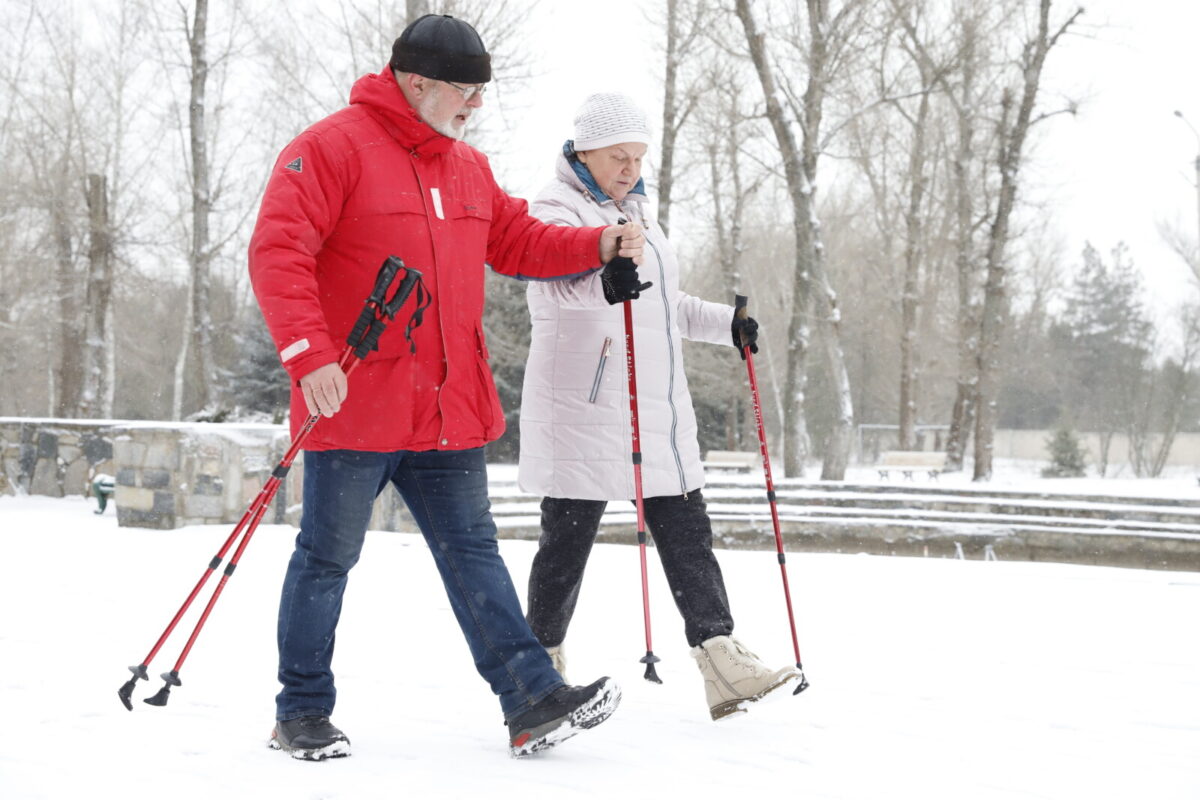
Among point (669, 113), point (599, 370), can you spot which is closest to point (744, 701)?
point (599, 370)

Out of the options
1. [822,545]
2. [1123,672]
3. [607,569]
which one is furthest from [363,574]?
[822,545]

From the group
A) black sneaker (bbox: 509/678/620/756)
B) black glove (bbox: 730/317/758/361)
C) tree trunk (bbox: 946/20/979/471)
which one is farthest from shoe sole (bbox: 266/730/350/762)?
tree trunk (bbox: 946/20/979/471)

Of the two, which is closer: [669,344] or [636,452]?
[636,452]

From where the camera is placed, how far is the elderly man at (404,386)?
99.6 inches

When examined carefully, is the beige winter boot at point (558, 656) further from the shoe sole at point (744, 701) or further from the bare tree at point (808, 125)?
the bare tree at point (808, 125)

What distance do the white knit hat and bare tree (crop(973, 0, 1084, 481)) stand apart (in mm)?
15838

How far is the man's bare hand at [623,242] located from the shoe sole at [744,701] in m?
1.20

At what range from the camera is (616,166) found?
10.6ft

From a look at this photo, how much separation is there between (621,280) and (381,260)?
2.20 ft

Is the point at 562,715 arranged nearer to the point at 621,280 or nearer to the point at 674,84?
the point at 621,280

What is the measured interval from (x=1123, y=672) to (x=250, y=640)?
3068 mm

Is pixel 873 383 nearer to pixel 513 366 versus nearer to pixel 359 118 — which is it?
pixel 513 366

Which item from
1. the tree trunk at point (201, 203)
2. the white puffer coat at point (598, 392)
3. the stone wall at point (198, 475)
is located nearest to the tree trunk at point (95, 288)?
the tree trunk at point (201, 203)

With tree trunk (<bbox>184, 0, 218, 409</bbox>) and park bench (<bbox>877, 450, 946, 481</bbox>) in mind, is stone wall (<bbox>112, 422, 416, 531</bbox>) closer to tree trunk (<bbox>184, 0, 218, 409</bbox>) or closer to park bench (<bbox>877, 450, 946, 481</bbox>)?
tree trunk (<bbox>184, 0, 218, 409</bbox>)
